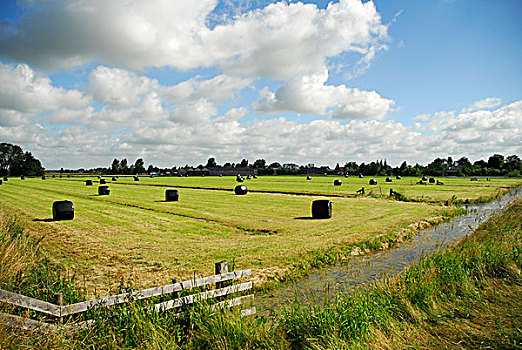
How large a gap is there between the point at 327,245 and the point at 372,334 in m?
8.91

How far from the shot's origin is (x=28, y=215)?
24953mm

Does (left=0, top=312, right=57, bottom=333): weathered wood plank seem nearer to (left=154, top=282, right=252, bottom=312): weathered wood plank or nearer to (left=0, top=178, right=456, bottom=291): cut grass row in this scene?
(left=154, top=282, right=252, bottom=312): weathered wood plank

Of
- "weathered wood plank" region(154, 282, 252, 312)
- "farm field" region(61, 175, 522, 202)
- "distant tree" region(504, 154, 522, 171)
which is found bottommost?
"farm field" region(61, 175, 522, 202)

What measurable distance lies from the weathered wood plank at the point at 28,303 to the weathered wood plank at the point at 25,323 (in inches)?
7.5

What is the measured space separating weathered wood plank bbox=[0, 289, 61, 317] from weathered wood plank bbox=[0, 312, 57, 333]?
0.19m

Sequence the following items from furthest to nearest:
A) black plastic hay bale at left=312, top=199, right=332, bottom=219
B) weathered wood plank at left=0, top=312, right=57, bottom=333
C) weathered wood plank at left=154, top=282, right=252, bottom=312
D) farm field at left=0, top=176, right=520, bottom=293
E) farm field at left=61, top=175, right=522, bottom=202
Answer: farm field at left=61, top=175, right=522, bottom=202
black plastic hay bale at left=312, top=199, right=332, bottom=219
farm field at left=0, top=176, right=520, bottom=293
weathered wood plank at left=154, top=282, right=252, bottom=312
weathered wood plank at left=0, top=312, right=57, bottom=333

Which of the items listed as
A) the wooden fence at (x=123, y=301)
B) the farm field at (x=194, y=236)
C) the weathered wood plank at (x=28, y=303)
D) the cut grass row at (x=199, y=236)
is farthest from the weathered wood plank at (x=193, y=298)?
the cut grass row at (x=199, y=236)

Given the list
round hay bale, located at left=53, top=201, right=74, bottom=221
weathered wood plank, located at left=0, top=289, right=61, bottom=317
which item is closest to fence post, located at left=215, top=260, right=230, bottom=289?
weathered wood plank, located at left=0, top=289, right=61, bottom=317

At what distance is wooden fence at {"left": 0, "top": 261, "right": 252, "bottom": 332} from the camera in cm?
583

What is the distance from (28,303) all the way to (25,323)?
0.35m

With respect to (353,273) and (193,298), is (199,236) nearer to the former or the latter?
(353,273)

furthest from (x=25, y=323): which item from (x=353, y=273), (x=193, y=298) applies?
(x=353, y=273)

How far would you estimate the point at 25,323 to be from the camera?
5.88 meters

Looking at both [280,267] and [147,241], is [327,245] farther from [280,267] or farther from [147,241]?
[147,241]
